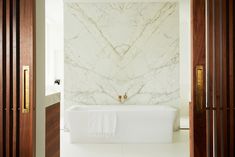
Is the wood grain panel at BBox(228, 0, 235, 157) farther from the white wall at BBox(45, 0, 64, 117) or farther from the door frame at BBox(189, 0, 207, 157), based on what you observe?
the white wall at BBox(45, 0, 64, 117)

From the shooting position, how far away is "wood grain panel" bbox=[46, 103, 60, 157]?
310 centimetres

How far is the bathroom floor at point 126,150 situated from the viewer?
4.66 meters

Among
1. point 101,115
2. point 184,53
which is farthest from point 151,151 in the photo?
point 184,53

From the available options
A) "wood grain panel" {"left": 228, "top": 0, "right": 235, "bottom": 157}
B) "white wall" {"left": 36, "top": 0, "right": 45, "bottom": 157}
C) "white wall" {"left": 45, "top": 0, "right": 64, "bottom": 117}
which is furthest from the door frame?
"white wall" {"left": 45, "top": 0, "right": 64, "bottom": 117}

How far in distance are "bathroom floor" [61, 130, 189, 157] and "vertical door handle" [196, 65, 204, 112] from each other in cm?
228

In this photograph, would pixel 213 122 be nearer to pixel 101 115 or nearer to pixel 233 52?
pixel 233 52

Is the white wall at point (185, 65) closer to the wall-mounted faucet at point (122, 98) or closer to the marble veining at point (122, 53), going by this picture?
the marble veining at point (122, 53)

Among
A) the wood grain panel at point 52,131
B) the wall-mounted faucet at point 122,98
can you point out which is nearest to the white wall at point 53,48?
the wall-mounted faucet at point 122,98

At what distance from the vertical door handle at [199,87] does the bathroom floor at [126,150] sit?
2.28 m

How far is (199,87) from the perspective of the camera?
2.51 meters

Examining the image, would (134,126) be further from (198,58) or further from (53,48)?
(53,48)

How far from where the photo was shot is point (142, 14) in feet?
21.6

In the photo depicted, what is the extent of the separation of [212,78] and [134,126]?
10.0 ft

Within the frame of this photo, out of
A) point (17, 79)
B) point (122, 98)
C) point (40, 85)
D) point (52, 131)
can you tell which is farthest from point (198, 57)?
point (122, 98)
